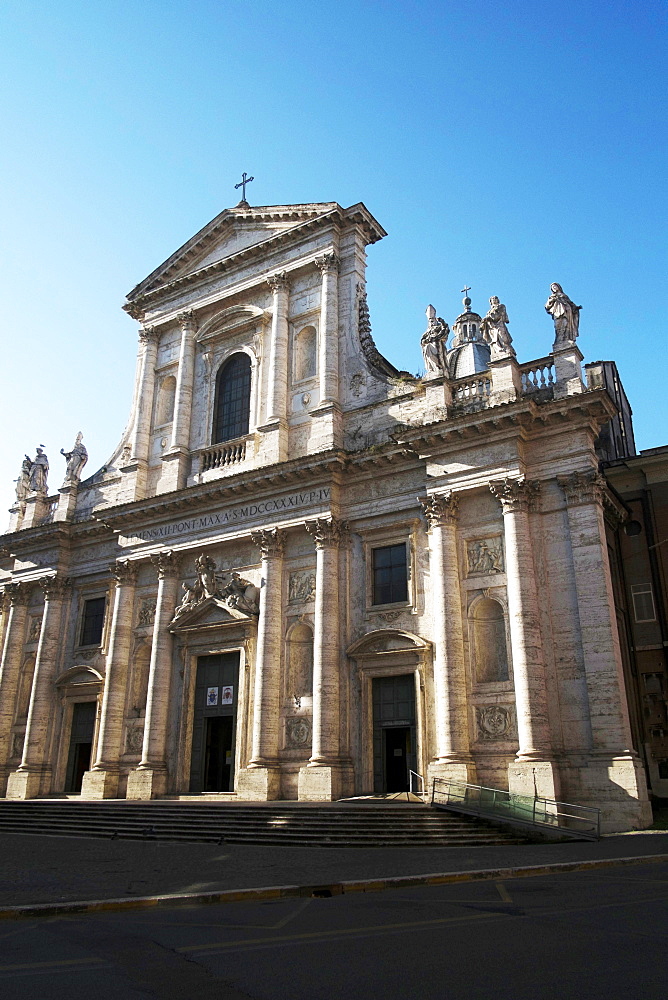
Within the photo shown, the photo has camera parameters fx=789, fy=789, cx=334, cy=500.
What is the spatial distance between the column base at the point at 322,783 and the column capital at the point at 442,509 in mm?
6521

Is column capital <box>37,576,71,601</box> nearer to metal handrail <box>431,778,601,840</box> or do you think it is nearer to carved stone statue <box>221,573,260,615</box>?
carved stone statue <box>221,573,260,615</box>

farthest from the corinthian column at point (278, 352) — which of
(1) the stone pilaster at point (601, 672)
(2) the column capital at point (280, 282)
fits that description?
(1) the stone pilaster at point (601, 672)

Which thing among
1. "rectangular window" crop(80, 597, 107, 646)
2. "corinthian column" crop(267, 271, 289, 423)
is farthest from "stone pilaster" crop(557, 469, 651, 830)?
"rectangular window" crop(80, 597, 107, 646)

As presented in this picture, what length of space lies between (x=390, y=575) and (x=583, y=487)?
5528 millimetres

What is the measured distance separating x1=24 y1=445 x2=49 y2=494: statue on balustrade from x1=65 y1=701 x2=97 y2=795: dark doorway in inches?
357

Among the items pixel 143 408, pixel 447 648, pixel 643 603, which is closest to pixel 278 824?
pixel 447 648

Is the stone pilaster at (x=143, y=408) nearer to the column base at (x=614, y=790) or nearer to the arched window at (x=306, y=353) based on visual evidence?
the arched window at (x=306, y=353)

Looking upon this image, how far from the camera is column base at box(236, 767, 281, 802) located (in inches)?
784

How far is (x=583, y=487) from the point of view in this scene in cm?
1847

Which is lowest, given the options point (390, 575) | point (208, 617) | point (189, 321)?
point (208, 617)

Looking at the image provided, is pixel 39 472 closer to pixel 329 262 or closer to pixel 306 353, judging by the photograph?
pixel 306 353

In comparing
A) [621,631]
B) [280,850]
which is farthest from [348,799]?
[621,631]

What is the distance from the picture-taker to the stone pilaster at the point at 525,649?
650 inches

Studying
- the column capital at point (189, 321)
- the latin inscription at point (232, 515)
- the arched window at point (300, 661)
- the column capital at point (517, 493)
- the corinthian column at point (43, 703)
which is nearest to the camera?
the column capital at point (517, 493)
